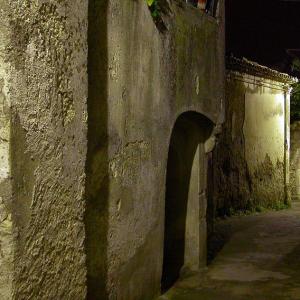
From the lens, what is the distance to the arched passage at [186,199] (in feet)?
21.4

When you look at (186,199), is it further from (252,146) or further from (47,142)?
(252,146)

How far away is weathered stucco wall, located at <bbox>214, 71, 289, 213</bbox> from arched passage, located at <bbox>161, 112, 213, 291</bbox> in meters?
3.99

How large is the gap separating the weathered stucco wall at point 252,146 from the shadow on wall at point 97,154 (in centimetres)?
682

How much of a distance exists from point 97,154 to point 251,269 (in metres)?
3.68

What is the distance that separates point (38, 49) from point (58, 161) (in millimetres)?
588

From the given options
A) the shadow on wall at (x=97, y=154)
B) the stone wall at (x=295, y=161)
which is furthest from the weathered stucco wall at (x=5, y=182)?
the stone wall at (x=295, y=161)

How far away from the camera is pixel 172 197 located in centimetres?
669

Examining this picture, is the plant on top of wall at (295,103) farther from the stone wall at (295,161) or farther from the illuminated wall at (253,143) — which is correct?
the illuminated wall at (253,143)

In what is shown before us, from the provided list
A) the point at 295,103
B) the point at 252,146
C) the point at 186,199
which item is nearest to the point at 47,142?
the point at 186,199

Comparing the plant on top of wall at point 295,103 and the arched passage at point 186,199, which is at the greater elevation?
the plant on top of wall at point 295,103

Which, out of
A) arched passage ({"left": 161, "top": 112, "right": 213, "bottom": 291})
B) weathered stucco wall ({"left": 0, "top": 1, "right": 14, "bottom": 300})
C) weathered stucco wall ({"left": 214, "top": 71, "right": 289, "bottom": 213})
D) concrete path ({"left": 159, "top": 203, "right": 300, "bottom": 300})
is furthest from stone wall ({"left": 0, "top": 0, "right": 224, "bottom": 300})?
weathered stucco wall ({"left": 214, "top": 71, "right": 289, "bottom": 213})

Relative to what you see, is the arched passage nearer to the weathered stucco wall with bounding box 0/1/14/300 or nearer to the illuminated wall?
the illuminated wall

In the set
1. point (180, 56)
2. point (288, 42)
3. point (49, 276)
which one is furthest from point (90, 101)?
point (288, 42)

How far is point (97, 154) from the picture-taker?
3.89m
